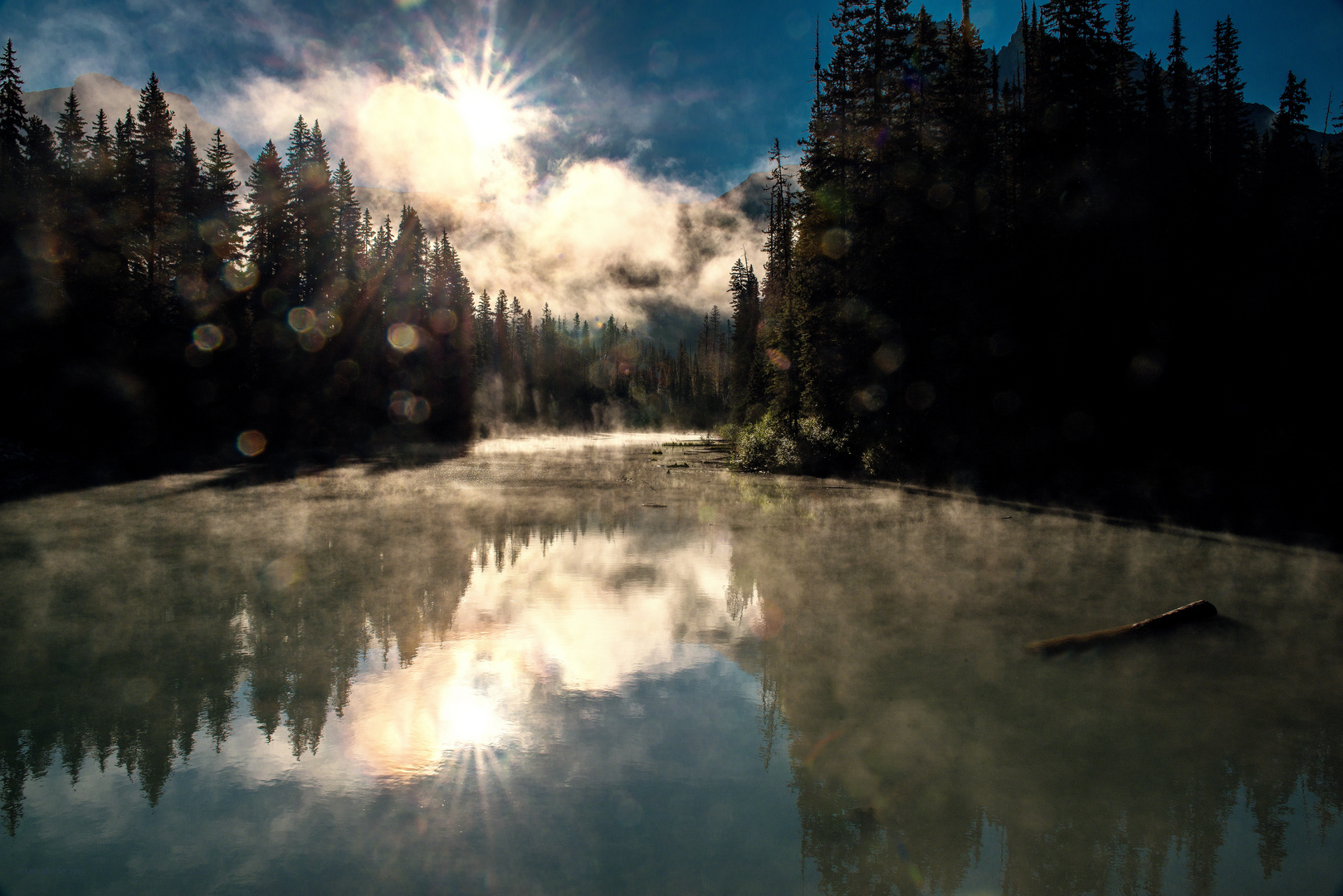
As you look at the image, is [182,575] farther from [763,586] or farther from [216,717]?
[763,586]

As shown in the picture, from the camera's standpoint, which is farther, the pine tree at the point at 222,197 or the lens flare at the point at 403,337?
the lens flare at the point at 403,337

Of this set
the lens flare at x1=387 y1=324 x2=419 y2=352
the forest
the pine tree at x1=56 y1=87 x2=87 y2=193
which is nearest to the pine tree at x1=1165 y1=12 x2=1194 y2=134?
the forest

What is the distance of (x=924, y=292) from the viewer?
24219 millimetres

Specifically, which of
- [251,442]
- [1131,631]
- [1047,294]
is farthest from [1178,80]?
[251,442]

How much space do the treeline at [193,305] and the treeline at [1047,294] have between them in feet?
101

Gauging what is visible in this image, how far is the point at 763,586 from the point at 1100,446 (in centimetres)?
1657

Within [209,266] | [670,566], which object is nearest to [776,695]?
[670,566]

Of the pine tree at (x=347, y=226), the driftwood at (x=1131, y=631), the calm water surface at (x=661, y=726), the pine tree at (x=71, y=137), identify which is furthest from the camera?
the pine tree at (x=347, y=226)

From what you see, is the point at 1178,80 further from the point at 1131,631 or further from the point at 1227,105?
the point at 1131,631

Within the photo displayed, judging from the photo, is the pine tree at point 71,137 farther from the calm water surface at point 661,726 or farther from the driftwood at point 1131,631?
the driftwood at point 1131,631

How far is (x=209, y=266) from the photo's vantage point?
41188 millimetres

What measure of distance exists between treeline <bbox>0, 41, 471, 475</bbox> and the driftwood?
36.0 metres

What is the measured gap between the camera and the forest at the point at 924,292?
2008 centimetres

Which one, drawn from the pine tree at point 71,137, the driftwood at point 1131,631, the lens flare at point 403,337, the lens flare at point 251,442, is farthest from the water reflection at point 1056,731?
the pine tree at point 71,137
